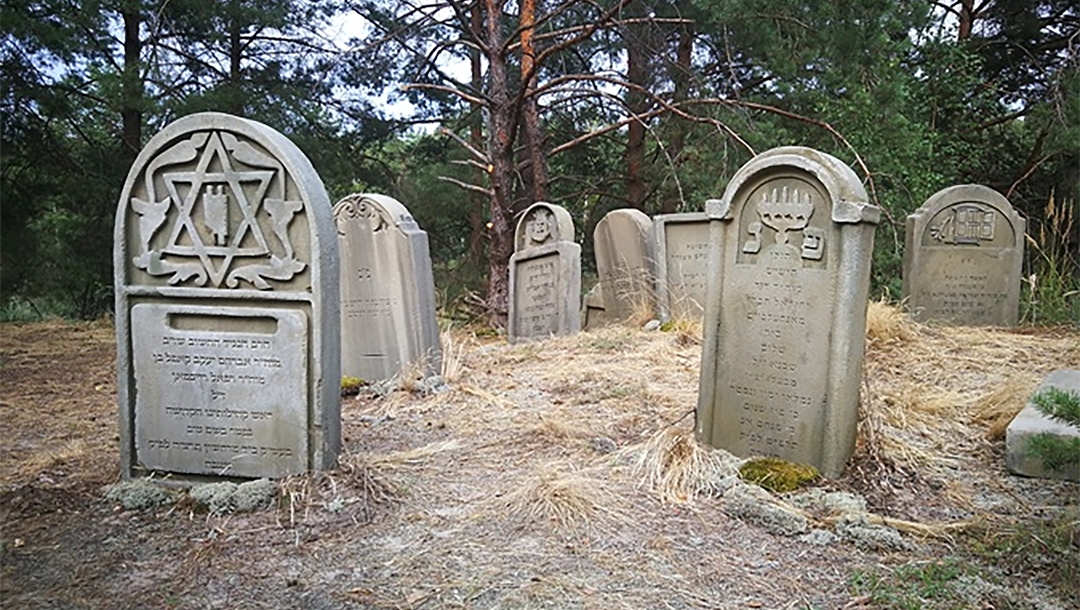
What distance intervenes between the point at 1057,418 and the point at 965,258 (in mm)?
6393

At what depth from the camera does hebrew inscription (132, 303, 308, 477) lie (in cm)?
350

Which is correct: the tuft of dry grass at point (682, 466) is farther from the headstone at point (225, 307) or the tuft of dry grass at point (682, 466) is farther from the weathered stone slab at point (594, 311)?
the weathered stone slab at point (594, 311)

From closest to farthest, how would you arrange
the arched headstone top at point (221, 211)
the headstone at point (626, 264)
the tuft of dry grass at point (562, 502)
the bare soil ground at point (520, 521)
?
1. the bare soil ground at point (520, 521)
2. the tuft of dry grass at point (562, 502)
3. the arched headstone top at point (221, 211)
4. the headstone at point (626, 264)

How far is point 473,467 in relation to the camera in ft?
12.8

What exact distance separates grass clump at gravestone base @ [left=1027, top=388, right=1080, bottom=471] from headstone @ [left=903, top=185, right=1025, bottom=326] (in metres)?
5.79

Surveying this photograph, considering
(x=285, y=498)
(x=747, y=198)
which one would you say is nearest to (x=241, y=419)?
(x=285, y=498)

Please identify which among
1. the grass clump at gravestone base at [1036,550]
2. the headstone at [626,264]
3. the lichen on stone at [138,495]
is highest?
the headstone at [626,264]

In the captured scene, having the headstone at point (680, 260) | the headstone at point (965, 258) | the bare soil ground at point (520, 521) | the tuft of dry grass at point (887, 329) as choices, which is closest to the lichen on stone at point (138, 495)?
the bare soil ground at point (520, 521)

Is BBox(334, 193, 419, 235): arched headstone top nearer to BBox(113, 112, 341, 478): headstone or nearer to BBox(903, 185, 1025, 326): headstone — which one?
BBox(113, 112, 341, 478): headstone

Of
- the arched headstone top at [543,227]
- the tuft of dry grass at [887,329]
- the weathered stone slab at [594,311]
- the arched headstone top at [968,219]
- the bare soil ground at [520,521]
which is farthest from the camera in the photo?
the weathered stone slab at [594,311]

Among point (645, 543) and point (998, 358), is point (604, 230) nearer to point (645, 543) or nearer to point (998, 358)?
point (998, 358)

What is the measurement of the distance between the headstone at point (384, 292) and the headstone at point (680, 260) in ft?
10.9

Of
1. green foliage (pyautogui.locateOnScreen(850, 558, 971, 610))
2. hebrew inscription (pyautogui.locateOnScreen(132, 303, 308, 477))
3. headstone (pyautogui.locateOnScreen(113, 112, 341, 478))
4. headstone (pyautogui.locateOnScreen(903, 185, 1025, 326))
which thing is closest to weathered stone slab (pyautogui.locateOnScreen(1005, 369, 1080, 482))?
green foliage (pyautogui.locateOnScreen(850, 558, 971, 610))

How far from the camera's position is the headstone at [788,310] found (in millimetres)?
3541
